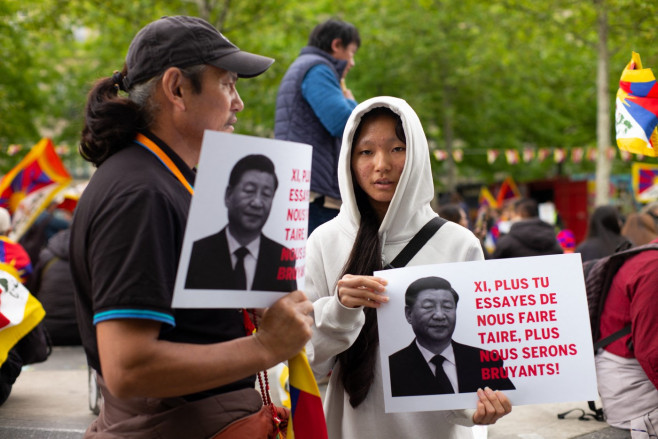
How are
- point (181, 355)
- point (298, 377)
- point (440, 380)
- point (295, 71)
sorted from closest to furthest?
point (181, 355), point (298, 377), point (440, 380), point (295, 71)

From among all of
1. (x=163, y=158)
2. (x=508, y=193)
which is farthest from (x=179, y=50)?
(x=508, y=193)

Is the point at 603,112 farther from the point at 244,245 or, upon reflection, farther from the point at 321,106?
the point at 244,245

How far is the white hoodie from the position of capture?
2.56 m

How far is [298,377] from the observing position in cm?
207

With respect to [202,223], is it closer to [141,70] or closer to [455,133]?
[141,70]

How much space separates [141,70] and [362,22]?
20.7 m

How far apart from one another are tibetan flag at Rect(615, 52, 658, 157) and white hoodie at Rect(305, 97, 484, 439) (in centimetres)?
148

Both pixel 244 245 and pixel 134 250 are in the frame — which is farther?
pixel 244 245

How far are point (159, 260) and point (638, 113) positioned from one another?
295 cm

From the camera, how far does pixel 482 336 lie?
95.7 inches

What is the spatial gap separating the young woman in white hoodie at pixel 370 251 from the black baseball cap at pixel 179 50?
891mm

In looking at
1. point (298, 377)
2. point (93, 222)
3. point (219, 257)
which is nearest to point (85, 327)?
point (93, 222)

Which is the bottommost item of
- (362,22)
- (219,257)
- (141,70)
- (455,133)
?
(219,257)

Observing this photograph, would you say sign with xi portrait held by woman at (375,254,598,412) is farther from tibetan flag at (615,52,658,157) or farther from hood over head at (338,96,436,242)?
tibetan flag at (615,52,658,157)
